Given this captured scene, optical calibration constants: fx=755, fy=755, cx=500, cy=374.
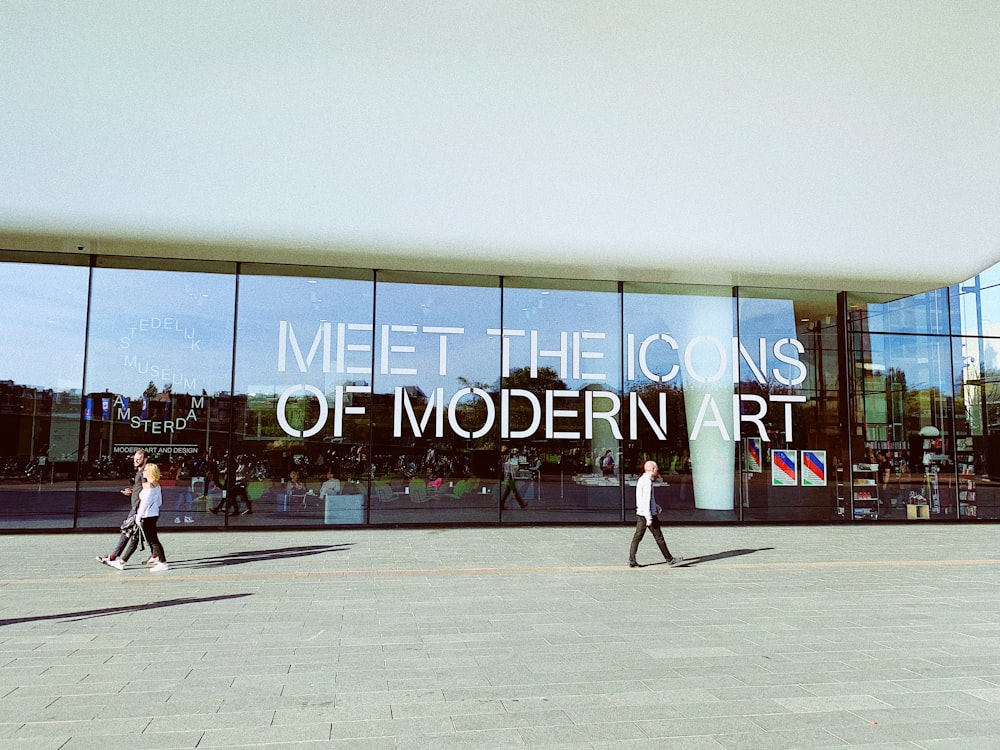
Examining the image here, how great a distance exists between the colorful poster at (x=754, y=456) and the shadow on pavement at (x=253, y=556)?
9.33 m

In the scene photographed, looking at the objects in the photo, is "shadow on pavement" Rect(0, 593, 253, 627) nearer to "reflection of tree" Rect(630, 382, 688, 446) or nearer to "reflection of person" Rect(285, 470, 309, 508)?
"reflection of person" Rect(285, 470, 309, 508)

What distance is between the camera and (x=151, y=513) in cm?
1006

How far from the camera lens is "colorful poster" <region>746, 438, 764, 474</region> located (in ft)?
56.0

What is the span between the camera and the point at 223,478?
595 inches

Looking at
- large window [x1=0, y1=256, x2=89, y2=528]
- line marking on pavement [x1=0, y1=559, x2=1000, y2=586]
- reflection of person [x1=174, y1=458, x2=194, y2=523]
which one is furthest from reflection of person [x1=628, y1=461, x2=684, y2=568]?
large window [x1=0, y1=256, x2=89, y2=528]

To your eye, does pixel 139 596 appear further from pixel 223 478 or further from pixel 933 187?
pixel 933 187

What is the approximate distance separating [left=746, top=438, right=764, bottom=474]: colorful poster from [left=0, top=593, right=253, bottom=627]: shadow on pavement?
39.8 ft

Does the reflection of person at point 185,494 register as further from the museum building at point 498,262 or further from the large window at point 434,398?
the large window at point 434,398

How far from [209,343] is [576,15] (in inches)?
422

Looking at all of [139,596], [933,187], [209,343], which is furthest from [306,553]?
[933,187]

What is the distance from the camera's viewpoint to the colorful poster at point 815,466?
55.8 feet

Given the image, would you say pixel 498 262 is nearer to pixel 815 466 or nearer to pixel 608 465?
pixel 608 465

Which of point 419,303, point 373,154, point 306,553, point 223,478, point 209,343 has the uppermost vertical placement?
point 373,154

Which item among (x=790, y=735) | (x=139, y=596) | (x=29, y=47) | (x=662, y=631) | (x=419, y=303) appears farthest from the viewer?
(x=419, y=303)
